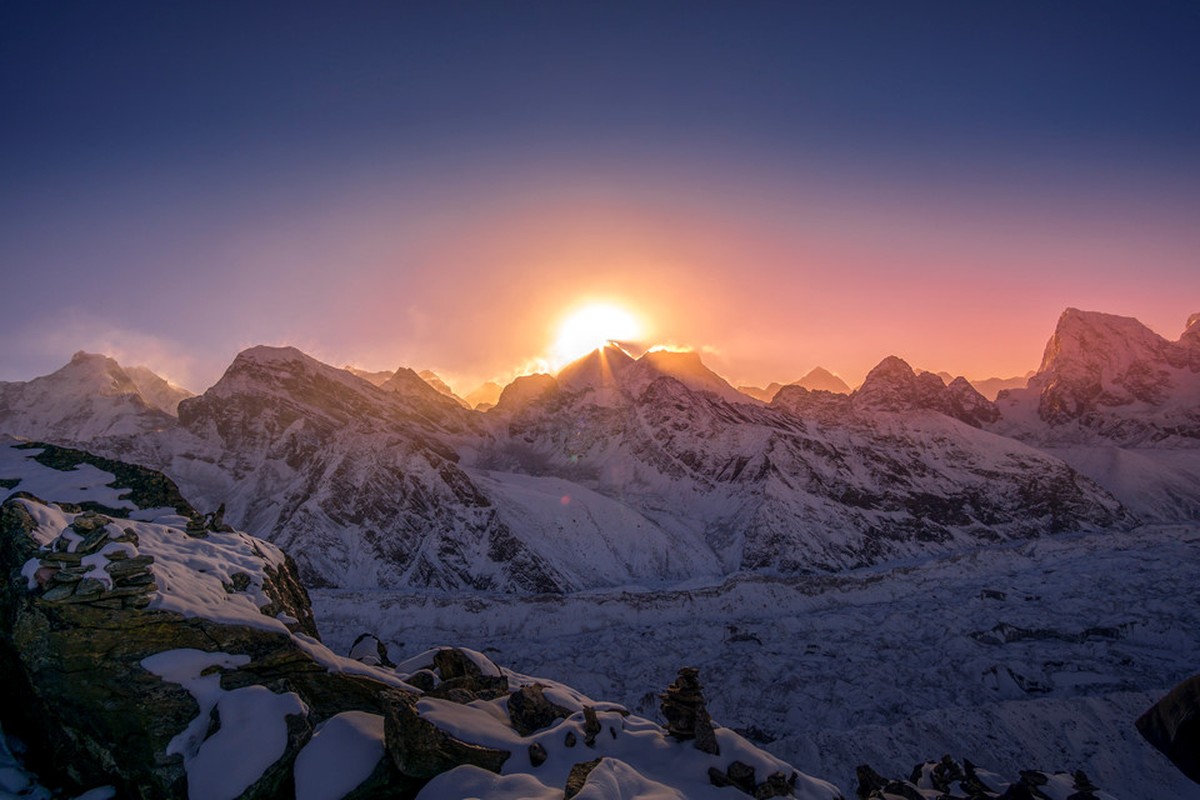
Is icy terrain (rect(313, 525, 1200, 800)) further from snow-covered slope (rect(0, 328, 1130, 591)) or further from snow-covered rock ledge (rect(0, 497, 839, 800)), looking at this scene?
snow-covered rock ledge (rect(0, 497, 839, 800))

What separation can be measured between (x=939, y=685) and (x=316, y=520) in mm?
122280

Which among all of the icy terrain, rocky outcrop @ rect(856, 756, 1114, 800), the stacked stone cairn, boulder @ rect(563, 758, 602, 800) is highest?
the stacked stone cairn

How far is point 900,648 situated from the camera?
263 ft

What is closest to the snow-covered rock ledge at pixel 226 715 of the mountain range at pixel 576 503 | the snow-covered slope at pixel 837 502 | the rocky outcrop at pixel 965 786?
the rocky outcrop at pixel 965 786

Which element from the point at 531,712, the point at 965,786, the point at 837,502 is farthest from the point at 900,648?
the point at 837,502

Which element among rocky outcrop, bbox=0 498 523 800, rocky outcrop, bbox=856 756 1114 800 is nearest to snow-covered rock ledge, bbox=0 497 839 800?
rocky outcrop, bbox=0 498 523 800

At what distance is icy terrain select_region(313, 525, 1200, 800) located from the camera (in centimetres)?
5288

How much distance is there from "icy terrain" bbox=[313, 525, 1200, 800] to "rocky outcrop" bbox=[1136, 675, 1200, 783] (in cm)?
2906

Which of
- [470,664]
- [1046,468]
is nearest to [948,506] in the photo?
[1046,468]

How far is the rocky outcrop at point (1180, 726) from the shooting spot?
2366 centimetres

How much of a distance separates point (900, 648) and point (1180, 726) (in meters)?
62.1

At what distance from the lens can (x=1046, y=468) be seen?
192000 mm

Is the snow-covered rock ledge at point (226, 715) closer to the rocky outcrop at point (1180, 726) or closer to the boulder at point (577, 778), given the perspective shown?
the boulder at point (577, 778)

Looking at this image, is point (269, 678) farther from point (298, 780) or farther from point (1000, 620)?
point (1000, 620)
